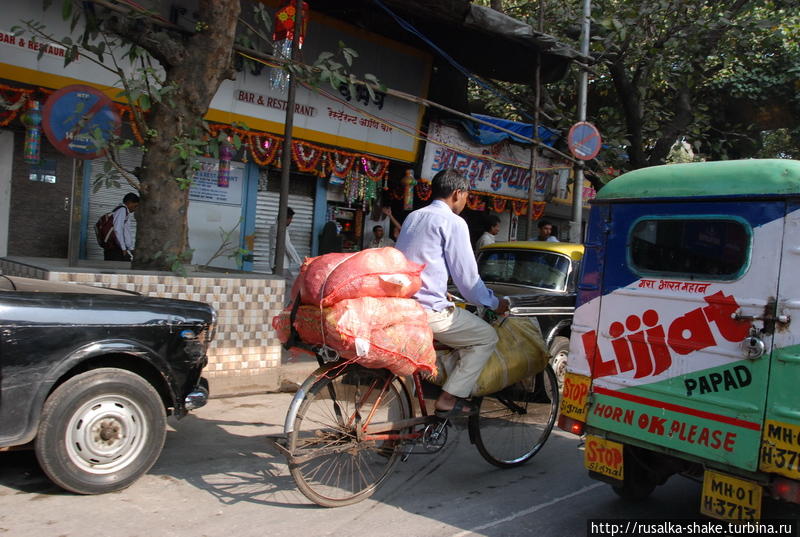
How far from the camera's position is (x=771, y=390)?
318cm

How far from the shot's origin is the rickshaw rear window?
3.40 m

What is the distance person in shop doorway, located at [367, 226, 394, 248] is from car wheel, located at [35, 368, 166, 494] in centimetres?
814

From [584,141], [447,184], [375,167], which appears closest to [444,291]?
[447,184]

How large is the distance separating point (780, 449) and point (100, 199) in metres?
8.95

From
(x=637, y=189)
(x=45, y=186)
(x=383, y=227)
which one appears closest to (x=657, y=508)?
(x=637, y=189)

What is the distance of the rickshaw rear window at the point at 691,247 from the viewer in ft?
11.2

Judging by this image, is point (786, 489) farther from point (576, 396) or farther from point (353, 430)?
point (353, 430)

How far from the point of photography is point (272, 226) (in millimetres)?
11242

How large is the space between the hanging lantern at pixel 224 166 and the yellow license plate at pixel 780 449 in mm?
8725

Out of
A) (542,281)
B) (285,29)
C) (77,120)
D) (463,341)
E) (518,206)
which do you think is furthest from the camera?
(518,206)

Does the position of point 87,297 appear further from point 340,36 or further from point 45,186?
point 340,36

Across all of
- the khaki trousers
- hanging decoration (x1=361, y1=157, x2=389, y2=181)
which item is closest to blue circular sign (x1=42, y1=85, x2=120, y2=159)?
the khaki trousers

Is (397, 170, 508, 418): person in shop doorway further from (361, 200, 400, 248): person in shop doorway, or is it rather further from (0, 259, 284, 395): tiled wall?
(361, 200, 400, 248): person in shop doorway

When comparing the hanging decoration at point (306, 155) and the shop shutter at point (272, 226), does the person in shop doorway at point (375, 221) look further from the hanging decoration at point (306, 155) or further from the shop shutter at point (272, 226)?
the hanging decoration at point (306, 155)
